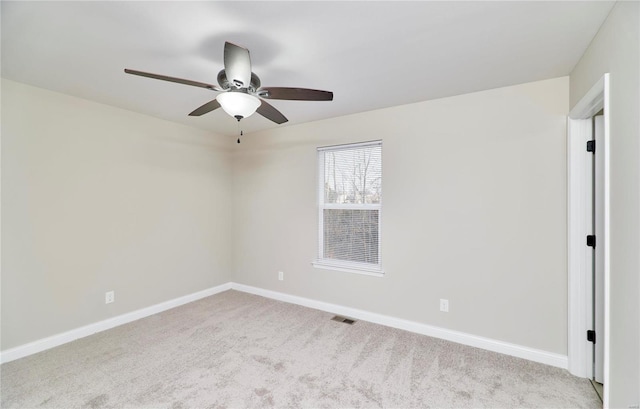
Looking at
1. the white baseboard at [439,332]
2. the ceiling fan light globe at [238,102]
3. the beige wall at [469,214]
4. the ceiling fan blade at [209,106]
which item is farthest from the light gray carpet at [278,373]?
the ceiling fan blade at [209,106]

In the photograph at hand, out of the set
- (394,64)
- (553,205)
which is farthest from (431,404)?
(394,64)

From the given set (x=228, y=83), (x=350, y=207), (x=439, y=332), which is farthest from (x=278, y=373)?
(x=228, y=83)

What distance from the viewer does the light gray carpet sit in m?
1.94

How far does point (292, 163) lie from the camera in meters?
3.90

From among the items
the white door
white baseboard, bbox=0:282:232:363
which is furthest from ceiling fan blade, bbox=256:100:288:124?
white baseboard, bbox=0:282:232:363

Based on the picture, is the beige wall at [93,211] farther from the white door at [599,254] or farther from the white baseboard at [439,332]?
the white door at [599,254]

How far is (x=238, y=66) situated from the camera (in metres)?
1.64

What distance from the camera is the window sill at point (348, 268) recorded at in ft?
10.7

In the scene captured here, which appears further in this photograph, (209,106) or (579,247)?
(579,247)

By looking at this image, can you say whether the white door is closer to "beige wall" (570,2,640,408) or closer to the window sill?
"beige wall" (570,2,640,408)

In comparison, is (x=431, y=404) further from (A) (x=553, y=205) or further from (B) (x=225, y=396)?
(A) (x=553, y=205)
